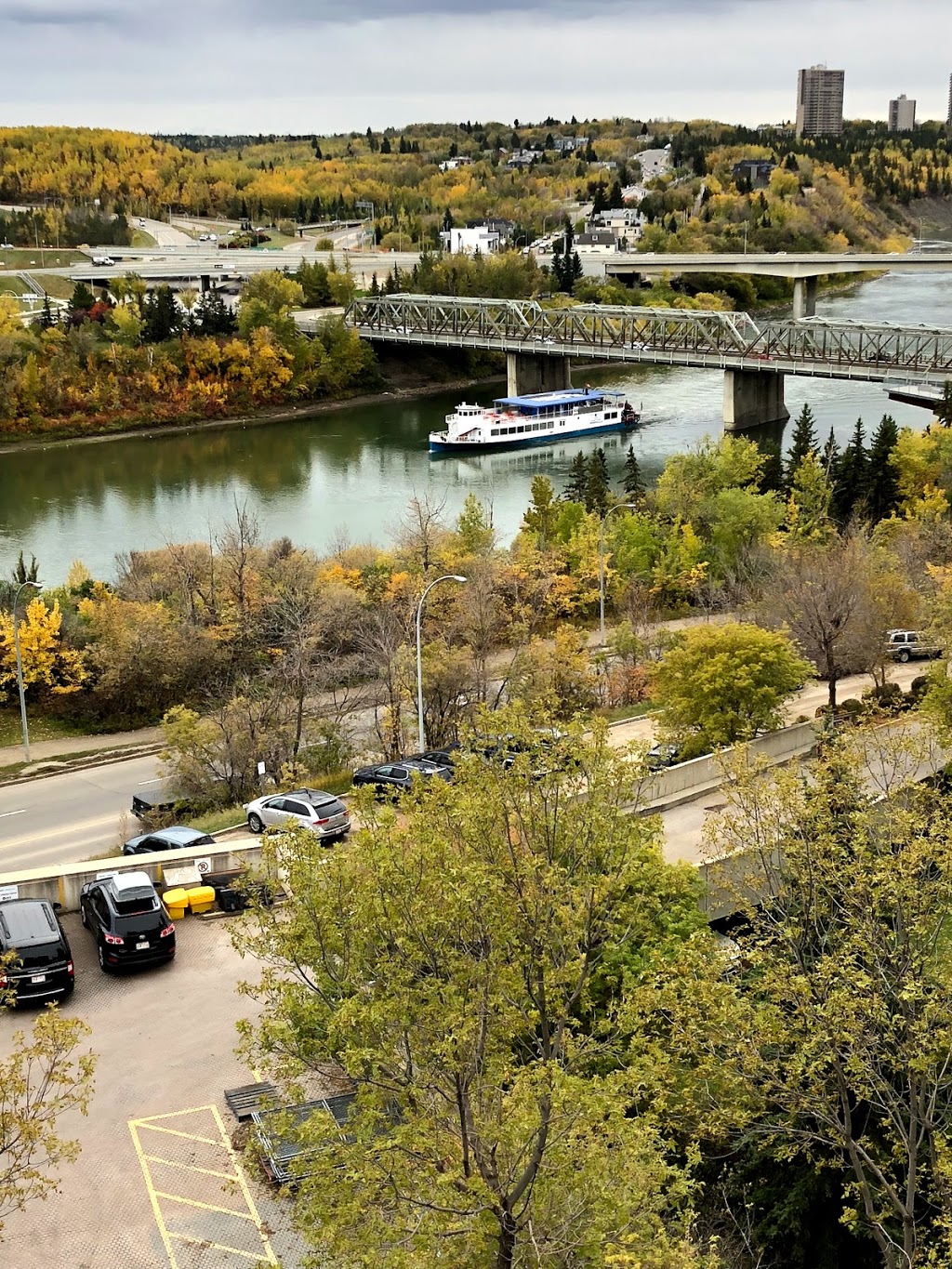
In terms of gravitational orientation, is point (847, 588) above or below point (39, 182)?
below

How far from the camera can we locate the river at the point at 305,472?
191 ft

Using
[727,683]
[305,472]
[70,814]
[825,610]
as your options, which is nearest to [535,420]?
[305,472]

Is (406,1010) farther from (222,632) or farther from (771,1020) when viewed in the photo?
(222,632)

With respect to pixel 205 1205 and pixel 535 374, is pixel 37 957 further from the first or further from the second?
pixel 535 374

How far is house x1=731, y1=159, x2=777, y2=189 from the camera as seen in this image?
17312 centimetres

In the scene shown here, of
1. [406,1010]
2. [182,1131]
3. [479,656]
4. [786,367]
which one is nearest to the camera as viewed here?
[406,1010]

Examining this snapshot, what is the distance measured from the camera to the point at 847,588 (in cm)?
2959

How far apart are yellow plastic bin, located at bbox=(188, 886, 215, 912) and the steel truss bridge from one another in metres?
56.9

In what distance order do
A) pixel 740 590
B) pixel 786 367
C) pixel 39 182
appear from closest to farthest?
pixel 740 590
pixel 786 367
pixel 39 182

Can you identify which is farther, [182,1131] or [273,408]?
[273,408]

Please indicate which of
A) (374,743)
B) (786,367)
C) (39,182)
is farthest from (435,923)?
(39,182)

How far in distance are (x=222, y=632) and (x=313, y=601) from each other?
2457 millimetres

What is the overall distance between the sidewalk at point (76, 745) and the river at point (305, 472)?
18.5 m

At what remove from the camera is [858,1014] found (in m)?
13.4
